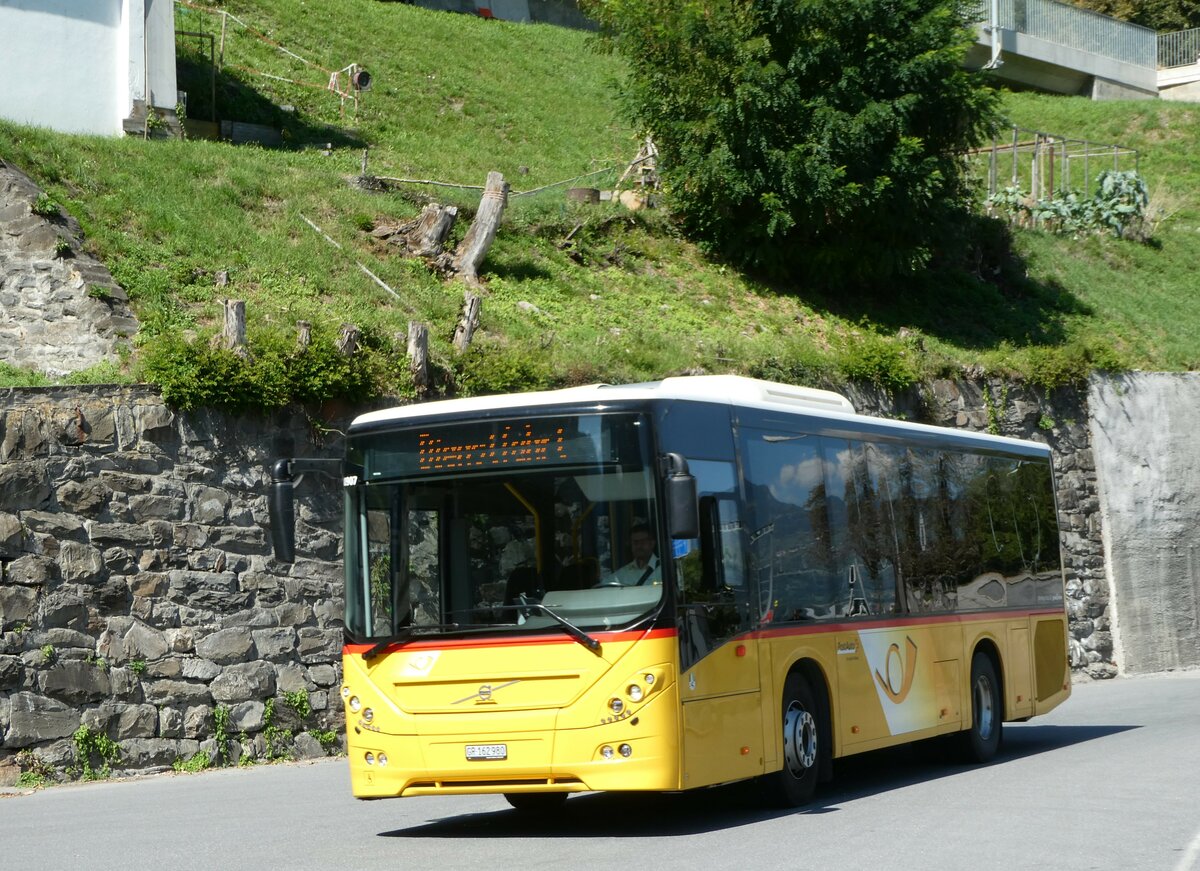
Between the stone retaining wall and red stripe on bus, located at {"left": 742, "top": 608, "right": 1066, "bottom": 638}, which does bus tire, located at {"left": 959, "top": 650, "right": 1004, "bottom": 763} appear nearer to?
red stripe on bus, located at {"left": 742, "top": 608, "right": 1066, "bottom": 638}

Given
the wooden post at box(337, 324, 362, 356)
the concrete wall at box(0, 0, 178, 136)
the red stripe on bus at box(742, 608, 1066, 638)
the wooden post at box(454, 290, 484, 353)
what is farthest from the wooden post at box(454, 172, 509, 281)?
the red stripe on bus at box(742, 608, 1066, 638)

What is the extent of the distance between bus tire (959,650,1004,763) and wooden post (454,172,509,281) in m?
10.7

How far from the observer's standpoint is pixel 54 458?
1380cm

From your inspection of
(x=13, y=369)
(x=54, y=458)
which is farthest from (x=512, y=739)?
(x=13, y=369)

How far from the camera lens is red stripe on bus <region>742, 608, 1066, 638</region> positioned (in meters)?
10.4

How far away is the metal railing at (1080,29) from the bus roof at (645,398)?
42.6 metres

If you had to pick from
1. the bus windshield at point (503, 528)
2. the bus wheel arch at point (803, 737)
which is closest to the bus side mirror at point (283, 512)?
the bus windshield at point (503, 528)

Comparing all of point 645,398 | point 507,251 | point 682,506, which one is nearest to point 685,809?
point 682,506

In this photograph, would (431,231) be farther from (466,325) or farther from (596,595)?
(596,595)

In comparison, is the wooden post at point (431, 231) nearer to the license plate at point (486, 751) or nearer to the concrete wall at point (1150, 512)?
the concrete wall at point (1150, 512)

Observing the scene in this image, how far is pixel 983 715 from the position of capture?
13.9 metres

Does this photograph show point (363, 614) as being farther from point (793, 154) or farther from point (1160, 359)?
point (1160, 359)

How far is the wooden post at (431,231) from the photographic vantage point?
22062mm

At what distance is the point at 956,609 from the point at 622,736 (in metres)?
5.27
